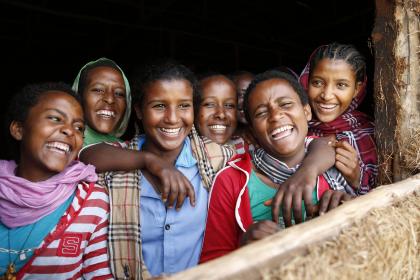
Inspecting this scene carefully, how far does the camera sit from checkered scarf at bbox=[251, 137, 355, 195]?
1.93 metres

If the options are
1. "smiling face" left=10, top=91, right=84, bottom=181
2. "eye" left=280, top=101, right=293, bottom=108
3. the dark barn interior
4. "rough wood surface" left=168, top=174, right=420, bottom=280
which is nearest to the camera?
"rough wood surface" left=168, top=174, right=420, bottom=280

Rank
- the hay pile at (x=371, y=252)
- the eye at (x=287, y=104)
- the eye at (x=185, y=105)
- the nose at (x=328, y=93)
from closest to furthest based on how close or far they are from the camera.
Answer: the hay pile at (x=371, y=252) → the eye at (x=287, y=104) → the eye at (x=185, y=105) → the nose at (x=328, y=93)

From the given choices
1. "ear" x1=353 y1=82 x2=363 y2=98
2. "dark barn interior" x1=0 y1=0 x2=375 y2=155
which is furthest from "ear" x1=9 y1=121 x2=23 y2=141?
"dark barn interior" x1=0 y1=0 x2=375 y2=155

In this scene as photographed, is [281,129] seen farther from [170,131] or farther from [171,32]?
[171,32]

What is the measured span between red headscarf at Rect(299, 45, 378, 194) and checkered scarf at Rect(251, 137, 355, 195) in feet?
0.59

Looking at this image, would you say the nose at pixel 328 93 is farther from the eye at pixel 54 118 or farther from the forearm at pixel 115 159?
the eye at pixel 54 118

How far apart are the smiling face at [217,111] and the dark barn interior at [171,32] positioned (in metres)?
3.74

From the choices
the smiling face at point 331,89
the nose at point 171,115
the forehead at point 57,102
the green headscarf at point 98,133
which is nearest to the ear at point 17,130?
the forehead at point 57,102

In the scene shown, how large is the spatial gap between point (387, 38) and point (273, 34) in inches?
258

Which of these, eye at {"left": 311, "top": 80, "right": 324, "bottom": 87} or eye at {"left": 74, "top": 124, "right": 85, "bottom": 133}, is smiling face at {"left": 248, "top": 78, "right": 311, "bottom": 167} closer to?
eye at {"left": 311, "top": 80, "right": 324, "bottom": 87}

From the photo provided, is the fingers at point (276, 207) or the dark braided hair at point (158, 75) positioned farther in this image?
the dark braided hair at point (158, 75)

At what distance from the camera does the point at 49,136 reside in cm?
183

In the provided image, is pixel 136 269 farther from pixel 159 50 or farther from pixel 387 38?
pixel 159 50

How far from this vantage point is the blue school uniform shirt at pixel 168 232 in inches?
74.8
